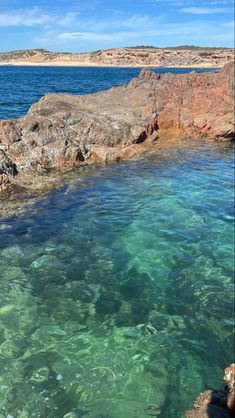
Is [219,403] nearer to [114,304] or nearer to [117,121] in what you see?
[114,304]

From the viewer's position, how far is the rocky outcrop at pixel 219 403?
11.6 ft

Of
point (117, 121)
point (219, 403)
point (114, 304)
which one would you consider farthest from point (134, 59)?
point (219, 403)

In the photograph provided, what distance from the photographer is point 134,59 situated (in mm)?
172250

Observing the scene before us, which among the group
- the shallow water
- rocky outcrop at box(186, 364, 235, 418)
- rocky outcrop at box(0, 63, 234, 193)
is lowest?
the shallow water

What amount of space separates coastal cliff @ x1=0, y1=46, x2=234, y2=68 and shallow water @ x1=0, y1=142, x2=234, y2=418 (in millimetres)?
148526

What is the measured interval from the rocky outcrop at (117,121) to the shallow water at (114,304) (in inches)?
113

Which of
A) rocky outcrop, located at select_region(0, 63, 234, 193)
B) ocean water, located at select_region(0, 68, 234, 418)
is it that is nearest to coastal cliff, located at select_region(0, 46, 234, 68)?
rocky outcrop, located at select_region(0, 63, 234, 193)

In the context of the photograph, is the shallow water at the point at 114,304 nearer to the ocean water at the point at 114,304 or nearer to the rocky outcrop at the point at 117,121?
the ocean water at the point at 114,304

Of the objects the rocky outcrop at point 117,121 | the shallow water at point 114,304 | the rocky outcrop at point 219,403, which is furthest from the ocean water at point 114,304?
the rocky outcrop at point 117,121

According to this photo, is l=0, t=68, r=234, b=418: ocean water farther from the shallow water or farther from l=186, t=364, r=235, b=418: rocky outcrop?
l=186, t=364, r=235, b=418: rocky outcrop

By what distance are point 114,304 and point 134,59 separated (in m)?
178

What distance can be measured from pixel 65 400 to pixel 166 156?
509 inches

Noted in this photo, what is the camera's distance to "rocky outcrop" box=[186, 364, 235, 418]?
3.53 m

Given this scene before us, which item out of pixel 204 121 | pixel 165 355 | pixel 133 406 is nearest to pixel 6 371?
pixel 133 406
